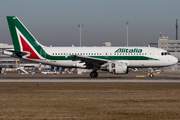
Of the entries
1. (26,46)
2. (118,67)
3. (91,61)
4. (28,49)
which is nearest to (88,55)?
(91,61)

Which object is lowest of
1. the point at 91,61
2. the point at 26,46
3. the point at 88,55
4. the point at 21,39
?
the point at 91,61

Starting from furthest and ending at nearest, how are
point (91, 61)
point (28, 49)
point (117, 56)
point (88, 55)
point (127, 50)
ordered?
point (28, 49)
point (88, 55)
point (127, 50)
point (117, 56)
point (91, 61)

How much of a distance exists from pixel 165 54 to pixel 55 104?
3521 centimetres

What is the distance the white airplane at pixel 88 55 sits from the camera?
50031 mm

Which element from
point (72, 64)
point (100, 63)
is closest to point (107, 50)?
point (100, 63)

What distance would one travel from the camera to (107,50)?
51.7 m

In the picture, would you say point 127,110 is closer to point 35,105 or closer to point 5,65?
point 35,105

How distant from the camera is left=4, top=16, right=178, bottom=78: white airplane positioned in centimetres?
5003

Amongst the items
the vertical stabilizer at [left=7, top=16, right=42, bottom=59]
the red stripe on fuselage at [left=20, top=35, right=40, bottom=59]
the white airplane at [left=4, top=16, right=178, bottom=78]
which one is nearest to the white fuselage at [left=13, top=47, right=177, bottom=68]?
the white airplane at [left=4, top=16, right=178, bottom=78]

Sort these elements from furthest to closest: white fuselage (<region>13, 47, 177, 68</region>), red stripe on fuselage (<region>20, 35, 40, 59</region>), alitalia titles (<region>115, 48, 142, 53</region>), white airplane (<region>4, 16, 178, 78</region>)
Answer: red stripe on fuselage (<region>20, 35, 40, 59</region>), alitalia titles (<region>115, 48, 142, 53</region>), white fuselage (<region>13, 47, 177, 68</region>), white airplane (<region>4, 16, 178, 78</region>)

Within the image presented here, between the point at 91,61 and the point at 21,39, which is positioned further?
the point at 21,39

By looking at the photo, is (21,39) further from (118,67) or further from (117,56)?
(118,67)

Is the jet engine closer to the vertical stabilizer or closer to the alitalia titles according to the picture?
the alitalia titles

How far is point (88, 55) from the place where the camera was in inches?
2052
